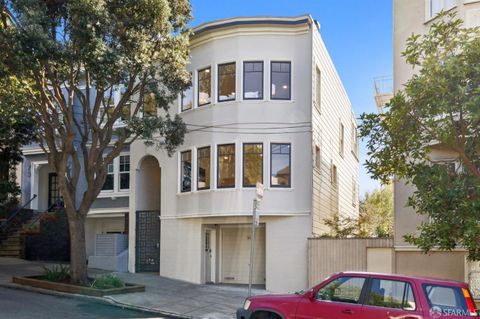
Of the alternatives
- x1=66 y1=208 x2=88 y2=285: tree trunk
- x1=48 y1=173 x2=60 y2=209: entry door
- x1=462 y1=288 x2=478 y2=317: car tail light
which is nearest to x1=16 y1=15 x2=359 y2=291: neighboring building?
x1=66 y1=208 x2=88 y2=285: tree trunk

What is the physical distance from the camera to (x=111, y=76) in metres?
15.2

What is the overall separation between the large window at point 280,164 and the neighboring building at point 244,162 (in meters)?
0.03

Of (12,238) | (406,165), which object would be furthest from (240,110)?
(12,238)

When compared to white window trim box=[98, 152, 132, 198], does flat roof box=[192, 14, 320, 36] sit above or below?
above

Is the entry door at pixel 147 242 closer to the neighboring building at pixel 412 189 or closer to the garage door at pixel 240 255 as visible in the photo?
the garage door at pixel 240 255

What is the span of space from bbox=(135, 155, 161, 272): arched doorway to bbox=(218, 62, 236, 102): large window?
4.61 metres

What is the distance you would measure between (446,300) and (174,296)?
391 inches

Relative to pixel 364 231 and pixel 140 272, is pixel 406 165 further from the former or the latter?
pixel 140 272

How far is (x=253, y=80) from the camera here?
1948 cm

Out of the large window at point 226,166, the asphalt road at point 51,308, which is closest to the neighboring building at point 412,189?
the large window at point 226,166

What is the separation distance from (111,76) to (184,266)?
813 centimetres

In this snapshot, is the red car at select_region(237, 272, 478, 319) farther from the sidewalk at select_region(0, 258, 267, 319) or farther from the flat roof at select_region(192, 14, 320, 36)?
the flat roof at select_region(192, 14, 320, 36)

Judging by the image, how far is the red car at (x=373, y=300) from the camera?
852cm

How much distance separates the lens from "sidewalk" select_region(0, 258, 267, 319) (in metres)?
14.9
